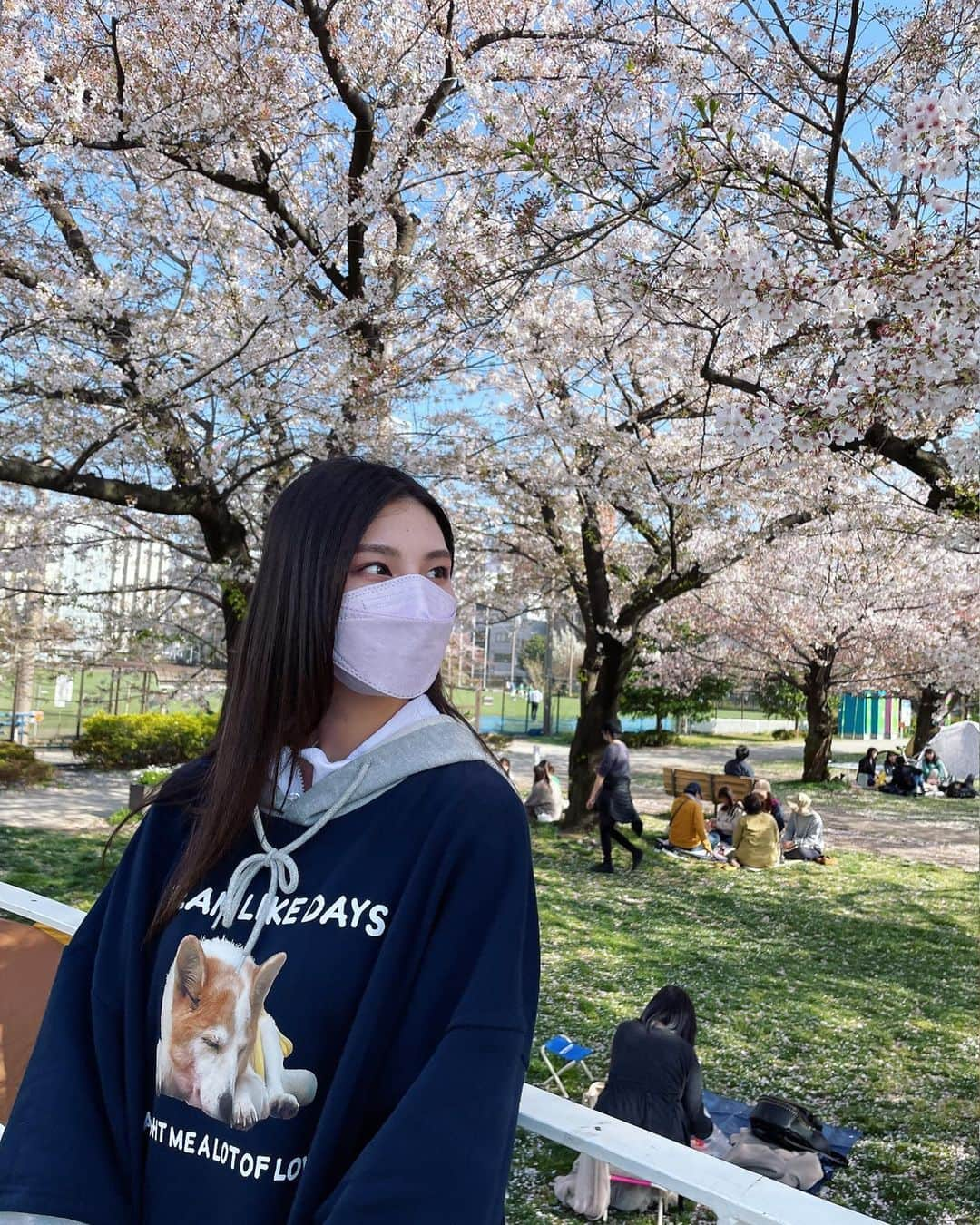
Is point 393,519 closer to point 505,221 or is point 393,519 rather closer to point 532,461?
point 505,221

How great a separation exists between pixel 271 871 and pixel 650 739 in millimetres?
30844

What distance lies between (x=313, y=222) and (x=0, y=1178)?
7524mm

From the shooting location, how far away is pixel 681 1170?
A: 1308 mm

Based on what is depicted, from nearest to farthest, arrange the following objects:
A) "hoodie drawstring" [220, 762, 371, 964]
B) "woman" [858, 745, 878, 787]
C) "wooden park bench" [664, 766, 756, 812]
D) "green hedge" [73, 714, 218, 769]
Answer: "hoodie drawstring" [220, 762, 371, 964] < "wooden park bench" [664, 766, 756, 812] < "green hedge" [73, 714, 218, 769] < "woman" [858, 745, 878, 787]

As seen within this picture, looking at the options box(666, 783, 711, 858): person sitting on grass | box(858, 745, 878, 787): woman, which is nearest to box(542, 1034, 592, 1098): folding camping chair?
box(666, 783, 711, 858): person sitting on grass

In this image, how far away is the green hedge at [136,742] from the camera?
1709 centimetres

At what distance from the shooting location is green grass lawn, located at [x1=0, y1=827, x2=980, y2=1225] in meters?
4.51

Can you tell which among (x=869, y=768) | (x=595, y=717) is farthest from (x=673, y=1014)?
(x=869, y=768)

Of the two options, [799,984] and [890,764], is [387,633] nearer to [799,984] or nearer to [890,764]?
[799,984]

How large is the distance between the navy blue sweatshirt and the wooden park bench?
12.8 m

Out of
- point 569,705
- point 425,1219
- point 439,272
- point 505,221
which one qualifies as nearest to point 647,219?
point 505,221

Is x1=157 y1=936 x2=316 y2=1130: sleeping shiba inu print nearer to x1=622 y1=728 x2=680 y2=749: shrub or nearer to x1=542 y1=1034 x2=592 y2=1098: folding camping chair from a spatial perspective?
x1=542 y1=1034 x2=592 y2=1098: folding camping chair

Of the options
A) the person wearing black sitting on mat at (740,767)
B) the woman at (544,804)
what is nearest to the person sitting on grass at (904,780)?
the person wearing black sitting on mat at (740,767)

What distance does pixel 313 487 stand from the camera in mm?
1490
